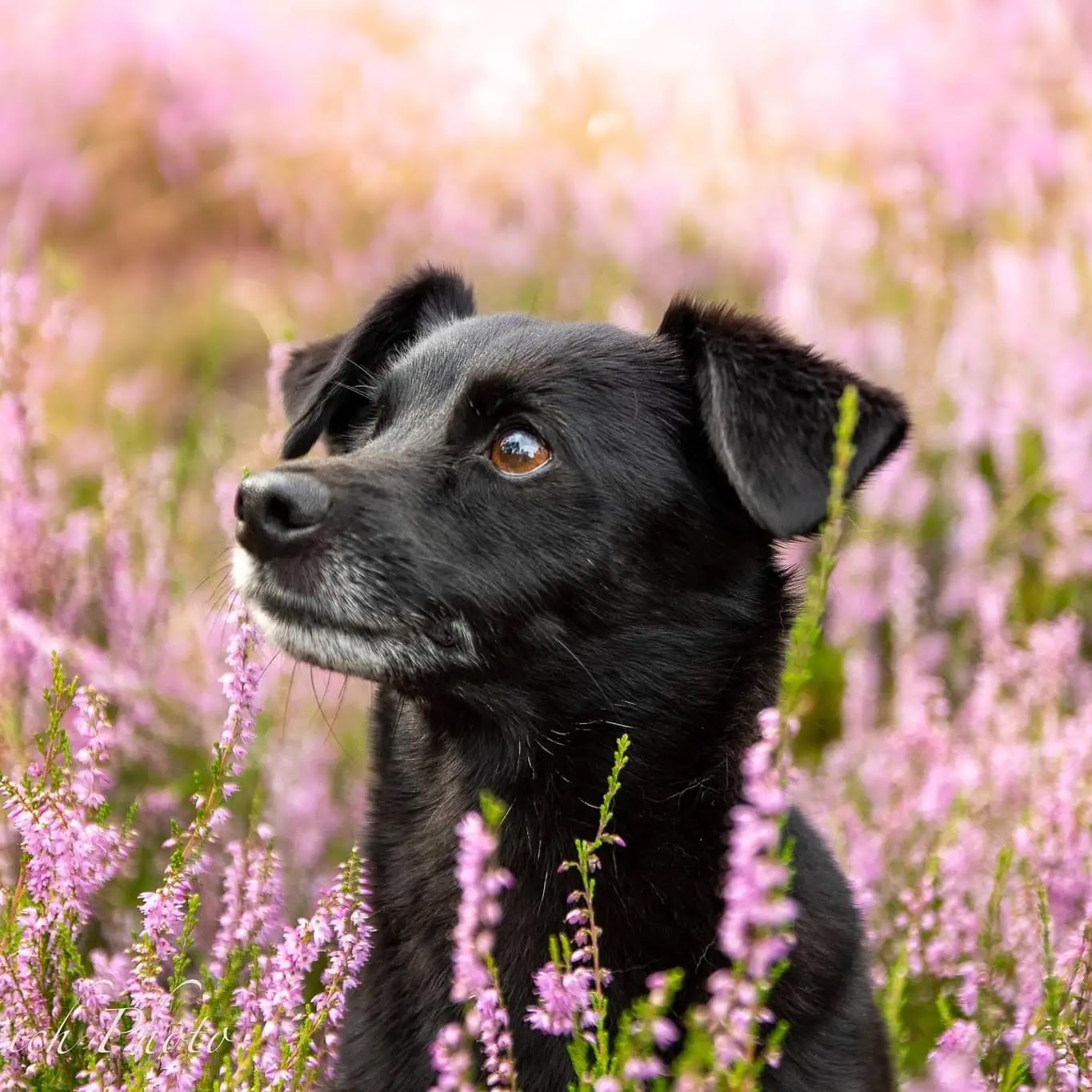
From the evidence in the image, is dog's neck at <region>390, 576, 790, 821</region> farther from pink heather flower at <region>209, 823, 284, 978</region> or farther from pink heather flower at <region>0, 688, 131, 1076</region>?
pink heather flower at <region>0, 688, 131, 1076</region>

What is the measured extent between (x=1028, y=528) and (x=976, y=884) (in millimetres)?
2335

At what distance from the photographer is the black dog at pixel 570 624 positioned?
212cm

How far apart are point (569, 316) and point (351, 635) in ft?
14.1

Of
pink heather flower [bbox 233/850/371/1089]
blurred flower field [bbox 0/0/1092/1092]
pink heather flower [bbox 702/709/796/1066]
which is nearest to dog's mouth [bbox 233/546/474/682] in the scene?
blurred flower field [bbox 0/0/1092/1092]

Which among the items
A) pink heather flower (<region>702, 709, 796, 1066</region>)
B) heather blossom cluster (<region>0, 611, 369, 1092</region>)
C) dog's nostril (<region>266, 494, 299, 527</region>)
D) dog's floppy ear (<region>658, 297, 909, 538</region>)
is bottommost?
heather blossom cluster (<region>0, 611, 369, 1092</region>)

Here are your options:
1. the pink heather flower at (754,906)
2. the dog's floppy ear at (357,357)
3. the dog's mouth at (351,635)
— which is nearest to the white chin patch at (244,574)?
the dog's mouth at (351,635)

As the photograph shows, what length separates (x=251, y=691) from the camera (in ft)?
6.04

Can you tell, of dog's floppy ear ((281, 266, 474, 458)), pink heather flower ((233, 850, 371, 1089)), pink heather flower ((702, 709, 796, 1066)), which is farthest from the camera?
dog's floppy ear ((281, 266, 474, 458))

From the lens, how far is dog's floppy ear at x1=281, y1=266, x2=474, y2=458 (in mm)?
2770

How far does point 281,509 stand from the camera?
209cm

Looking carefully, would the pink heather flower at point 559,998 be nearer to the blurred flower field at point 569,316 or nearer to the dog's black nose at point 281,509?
the blurred flower field at point 569,316

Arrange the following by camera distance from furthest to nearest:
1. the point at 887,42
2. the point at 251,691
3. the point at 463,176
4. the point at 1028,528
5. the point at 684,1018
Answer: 1. the point at 887,42
2. the point at 463,176
3. the point at 1028,528
4. the point at 684,1018
5. the point at 251,691

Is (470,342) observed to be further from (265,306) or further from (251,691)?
(265,306)

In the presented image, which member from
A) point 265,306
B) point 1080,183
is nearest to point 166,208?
point 265,306
